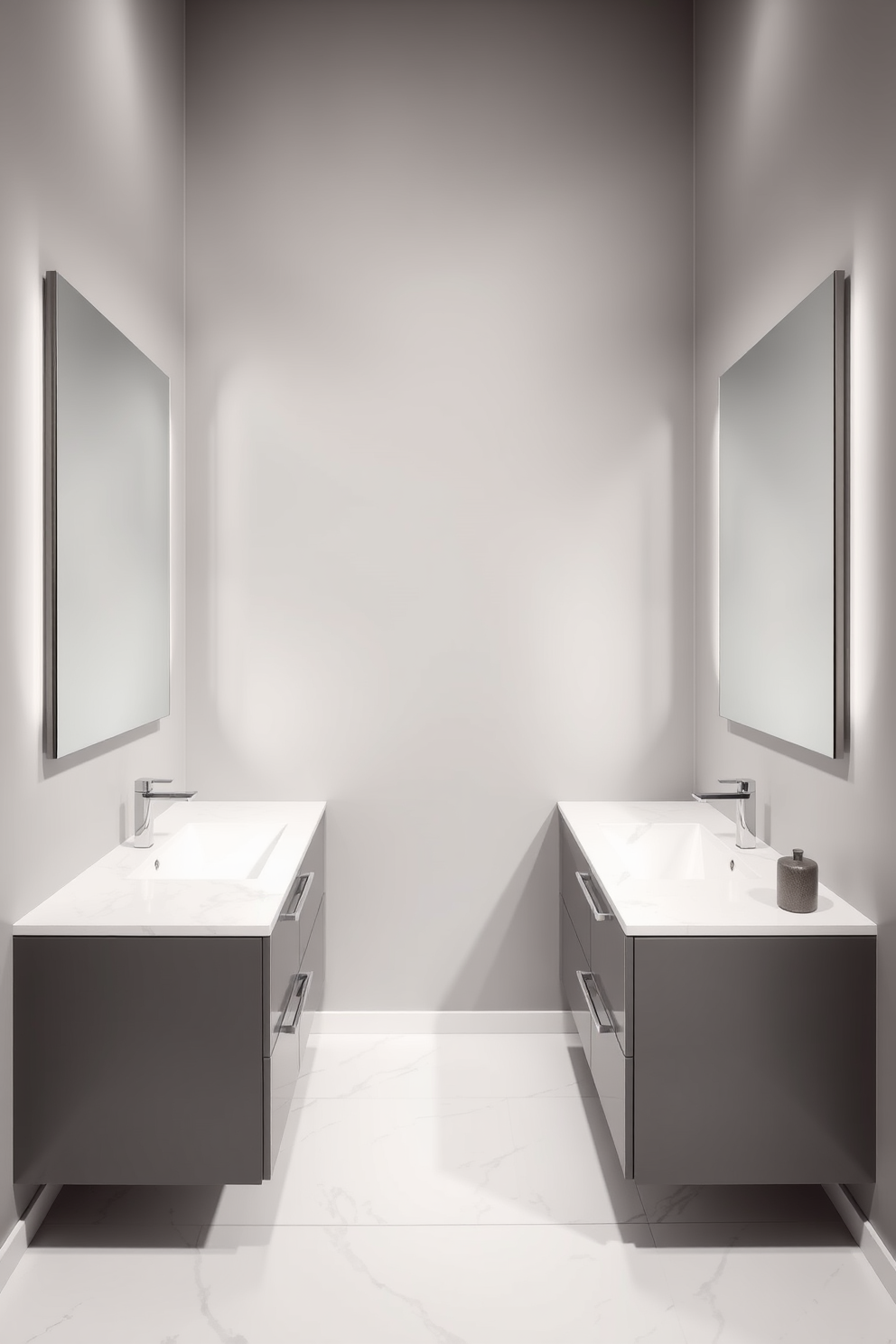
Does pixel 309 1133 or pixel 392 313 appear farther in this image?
pixel 392 313

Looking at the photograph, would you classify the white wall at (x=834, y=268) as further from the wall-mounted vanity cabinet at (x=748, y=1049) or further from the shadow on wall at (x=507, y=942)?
the shadow on wall at (x=507, y=942)

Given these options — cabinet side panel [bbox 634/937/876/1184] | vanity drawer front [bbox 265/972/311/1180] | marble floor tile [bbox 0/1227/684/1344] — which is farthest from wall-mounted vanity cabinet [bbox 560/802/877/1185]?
vanity drawer front [bbox 265/972/311/1180]

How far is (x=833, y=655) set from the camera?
185 centimetres

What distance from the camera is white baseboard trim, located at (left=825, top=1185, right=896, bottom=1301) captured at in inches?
67.1

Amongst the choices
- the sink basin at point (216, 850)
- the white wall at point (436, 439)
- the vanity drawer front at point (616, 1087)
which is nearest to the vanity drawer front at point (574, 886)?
the white wall at point (436, 439)

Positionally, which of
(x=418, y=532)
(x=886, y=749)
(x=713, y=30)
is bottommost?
(x=886, y=749)

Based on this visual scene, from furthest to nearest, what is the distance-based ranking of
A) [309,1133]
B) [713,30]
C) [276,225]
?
[276,225] < [713,30] < [309,1133]

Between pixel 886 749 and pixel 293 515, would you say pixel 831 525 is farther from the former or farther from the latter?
pixel 293 515

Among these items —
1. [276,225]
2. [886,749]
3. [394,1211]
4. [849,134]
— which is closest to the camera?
[886,749]

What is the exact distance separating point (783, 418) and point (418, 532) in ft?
3.77

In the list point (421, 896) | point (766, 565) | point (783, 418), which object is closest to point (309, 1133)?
point (421, 896)

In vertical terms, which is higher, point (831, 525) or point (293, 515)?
point (293, 515)

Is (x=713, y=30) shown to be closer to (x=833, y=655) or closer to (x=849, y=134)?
(x=849, y=134)

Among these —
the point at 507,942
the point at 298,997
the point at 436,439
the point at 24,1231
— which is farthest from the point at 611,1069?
the point at 436,439
